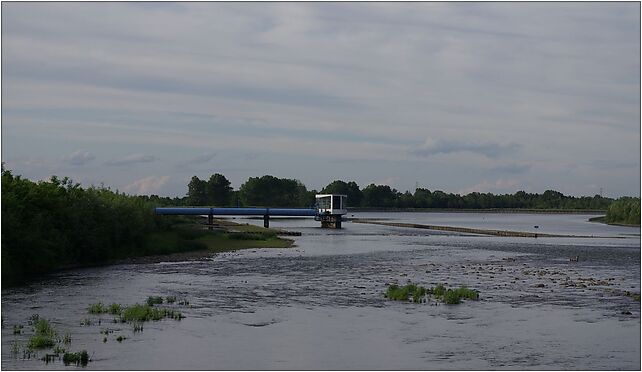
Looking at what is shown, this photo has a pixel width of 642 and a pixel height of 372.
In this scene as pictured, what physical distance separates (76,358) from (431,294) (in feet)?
90.4

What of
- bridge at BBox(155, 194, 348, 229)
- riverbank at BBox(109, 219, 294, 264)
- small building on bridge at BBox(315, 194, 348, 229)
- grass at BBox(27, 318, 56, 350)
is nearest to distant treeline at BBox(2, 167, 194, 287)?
riverbank at BBox(109, 219, 294, 264)

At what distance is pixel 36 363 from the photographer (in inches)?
1248

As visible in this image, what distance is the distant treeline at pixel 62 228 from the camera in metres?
58.7

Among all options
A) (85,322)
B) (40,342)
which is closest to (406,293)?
(85,322)

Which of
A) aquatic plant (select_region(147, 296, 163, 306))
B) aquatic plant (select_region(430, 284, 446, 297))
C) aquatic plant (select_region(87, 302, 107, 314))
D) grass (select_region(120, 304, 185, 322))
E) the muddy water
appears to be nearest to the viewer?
the muddy water

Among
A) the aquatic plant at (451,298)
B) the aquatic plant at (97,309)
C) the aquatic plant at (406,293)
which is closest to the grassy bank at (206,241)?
the aquatic plant at (406,293)

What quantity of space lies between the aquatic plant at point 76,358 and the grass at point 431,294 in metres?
23.9

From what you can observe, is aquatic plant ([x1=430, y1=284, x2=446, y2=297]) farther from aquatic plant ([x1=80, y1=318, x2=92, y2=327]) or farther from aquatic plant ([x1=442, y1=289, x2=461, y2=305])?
aquatic plant ([x1=80, y1=318, x2=92, y2=327])

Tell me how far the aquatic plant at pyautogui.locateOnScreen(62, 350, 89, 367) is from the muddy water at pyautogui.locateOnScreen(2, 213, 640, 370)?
0.38 metres

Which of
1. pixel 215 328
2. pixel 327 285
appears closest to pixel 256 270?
pixel 327 285

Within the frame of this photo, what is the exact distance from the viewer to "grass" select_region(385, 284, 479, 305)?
50.8 meters

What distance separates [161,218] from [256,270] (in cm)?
3974

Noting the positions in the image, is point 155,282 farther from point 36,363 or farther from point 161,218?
point 161,218

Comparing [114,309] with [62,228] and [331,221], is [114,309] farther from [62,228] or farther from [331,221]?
[331,221]
